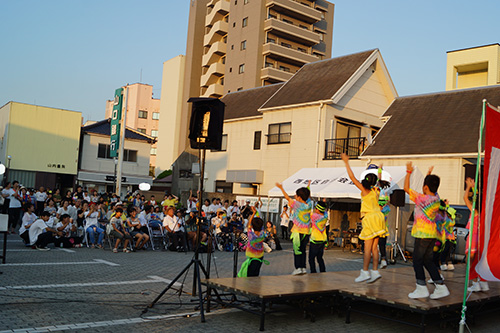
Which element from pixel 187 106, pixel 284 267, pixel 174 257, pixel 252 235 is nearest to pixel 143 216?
pixel 174 257

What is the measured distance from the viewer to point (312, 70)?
88.4 ft

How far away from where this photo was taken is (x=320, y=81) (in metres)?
25.1

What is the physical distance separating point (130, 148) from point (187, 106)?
15.4 metres

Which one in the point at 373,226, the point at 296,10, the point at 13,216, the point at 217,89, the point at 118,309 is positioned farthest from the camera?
the point at 217,89

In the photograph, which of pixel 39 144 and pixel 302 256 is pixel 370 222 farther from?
pixel 39 144

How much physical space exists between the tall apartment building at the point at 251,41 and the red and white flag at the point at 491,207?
4048 cm

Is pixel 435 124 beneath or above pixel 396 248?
above

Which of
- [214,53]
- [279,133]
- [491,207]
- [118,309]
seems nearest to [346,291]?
[491,207]

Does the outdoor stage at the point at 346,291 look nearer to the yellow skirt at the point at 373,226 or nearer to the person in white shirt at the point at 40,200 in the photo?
→ the yellow skirt at the point at 373,226

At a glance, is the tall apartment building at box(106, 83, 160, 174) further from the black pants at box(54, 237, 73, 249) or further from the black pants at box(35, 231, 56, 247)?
the black pants at box(35, 231, 56, 247)

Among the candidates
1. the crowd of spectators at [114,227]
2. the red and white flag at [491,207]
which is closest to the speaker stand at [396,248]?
the crowd of spectators at [114,227]

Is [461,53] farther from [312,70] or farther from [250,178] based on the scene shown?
[250,178]

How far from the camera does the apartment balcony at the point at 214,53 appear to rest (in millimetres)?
Answer: 51000

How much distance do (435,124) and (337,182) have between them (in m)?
6.25
